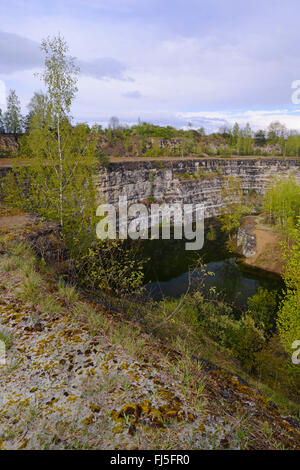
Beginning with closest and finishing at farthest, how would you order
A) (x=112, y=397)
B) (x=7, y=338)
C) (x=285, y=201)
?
1. (x=112, y=397)
2. (x=7, y=338)
3. (x=285, y=201)

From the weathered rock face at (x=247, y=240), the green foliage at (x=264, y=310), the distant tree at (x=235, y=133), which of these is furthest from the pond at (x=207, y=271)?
the distant tree at (x=235, y=133)

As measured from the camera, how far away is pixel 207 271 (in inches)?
901

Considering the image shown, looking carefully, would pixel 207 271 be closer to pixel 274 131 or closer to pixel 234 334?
pixel 234 334

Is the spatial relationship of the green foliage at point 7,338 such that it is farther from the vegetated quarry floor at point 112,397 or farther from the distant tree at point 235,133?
the distant tree at point 235,133

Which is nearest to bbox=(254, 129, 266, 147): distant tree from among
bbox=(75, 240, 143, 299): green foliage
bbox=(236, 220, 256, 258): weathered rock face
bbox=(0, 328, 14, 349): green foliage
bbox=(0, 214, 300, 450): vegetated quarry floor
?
bbox=(236, 220, 256, 258): weathered rock face

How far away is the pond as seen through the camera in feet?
80.3

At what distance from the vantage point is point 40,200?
13.2 m

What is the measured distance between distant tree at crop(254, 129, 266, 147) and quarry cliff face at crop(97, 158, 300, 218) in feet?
148

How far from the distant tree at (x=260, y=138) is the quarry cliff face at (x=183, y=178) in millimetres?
44964

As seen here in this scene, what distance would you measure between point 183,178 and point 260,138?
241 ft

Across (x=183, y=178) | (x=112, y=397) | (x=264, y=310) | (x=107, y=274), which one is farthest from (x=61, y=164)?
A: (x=183, y=178)

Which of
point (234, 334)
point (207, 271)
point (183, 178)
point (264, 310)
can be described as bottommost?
point (264, 310)

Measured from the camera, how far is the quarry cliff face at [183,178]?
48.1 m
